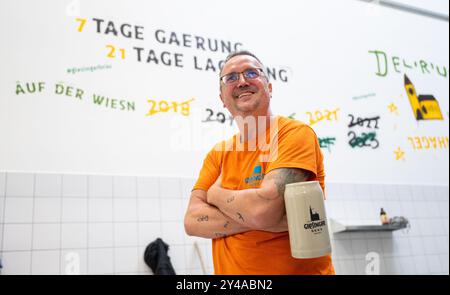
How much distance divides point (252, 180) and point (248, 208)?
12cm

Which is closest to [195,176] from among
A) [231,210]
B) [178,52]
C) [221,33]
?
[178,52]

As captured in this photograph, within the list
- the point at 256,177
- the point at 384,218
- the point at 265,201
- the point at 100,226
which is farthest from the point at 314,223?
the point at 384,218

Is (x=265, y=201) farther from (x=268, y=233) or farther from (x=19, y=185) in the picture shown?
(x=19, y=185)

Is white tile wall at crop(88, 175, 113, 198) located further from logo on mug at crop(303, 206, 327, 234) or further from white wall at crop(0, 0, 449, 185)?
logo on mug at crop(303, 206, 327, 234)

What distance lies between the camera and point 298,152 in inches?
40.1

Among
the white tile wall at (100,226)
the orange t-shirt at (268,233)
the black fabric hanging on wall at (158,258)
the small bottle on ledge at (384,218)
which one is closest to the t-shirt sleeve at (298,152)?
the orange t-shirt at (268,233)

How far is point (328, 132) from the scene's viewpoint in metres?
3.08

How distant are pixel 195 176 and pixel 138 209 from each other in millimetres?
431

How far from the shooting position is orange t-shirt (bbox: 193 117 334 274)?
987 mm

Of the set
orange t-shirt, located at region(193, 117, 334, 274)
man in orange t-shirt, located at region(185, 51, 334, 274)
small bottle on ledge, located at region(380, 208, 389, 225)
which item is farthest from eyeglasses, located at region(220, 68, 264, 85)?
small bottle on ledge, located at region(380, 208, 389, 225)

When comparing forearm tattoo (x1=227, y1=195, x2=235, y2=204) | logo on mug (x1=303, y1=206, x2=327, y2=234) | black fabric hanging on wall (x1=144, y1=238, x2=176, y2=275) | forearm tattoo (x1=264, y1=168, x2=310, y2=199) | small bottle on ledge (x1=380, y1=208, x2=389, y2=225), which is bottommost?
black fabric hanging on wall (x1=144, y1=238, x2=176, y2=275)

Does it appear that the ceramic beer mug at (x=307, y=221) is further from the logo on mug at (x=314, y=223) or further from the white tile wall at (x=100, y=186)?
the white tile wall at (x=100, y=186)
